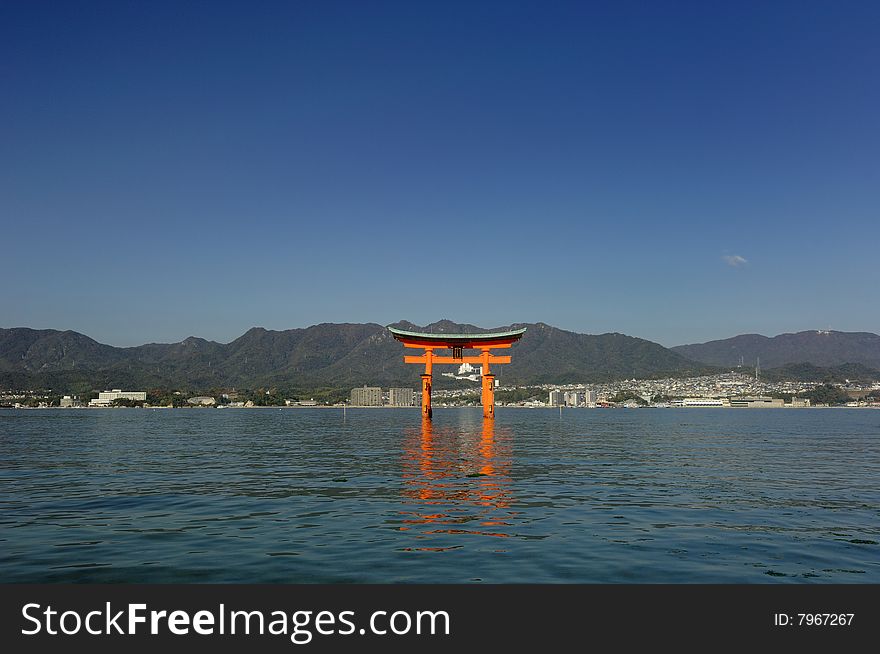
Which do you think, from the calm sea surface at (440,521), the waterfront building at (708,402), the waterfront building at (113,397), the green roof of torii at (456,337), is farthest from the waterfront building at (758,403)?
the calm sea surface at (440,521)

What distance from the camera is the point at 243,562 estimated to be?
10.7 meters

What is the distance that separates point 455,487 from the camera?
66.6 feet

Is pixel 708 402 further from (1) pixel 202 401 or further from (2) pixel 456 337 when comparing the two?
(2) pixel 456 337

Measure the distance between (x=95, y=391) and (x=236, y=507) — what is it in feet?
665

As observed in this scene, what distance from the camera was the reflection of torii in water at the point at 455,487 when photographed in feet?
47.9

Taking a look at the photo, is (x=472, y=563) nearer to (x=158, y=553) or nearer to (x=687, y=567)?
(x=687, y=567)

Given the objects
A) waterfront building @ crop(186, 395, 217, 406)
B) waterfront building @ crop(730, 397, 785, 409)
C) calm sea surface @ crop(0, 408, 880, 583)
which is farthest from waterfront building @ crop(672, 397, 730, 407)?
calm sea surface @ crop(0, 408, 880, 583)

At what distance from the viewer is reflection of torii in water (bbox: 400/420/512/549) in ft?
47.9

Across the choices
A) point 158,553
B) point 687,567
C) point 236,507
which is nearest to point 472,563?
point 687,567

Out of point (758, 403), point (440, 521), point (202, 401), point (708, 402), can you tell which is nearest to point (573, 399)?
point (708, 402)

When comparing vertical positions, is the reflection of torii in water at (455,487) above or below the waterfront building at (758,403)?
above

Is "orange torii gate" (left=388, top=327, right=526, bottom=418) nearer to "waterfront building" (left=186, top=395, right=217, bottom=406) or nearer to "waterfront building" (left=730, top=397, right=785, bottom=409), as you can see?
"waterfront building" (left=186, top=395, right=217, bottom=406)

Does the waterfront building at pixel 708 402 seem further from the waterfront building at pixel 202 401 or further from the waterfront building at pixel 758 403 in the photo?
the waterfront building at pixel 202 401

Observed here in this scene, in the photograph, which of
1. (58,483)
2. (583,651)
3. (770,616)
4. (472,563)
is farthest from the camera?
(58,483)
